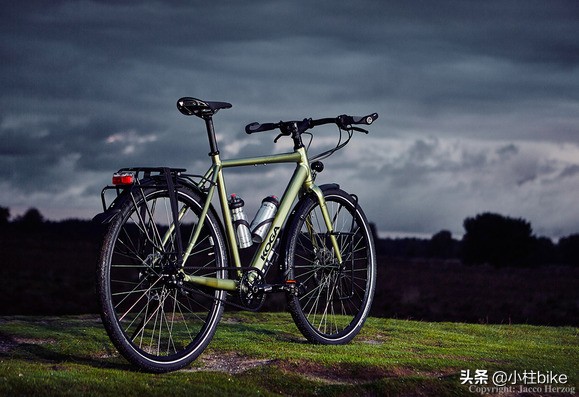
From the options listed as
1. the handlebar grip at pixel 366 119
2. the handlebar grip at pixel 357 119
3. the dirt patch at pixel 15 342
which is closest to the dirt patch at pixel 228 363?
the dirt patch at pixel 15 342

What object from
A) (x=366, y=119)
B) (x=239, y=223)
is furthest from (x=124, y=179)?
(x=366, y=119)

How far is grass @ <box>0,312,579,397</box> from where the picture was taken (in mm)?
7020

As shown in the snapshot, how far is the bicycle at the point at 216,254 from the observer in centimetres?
734

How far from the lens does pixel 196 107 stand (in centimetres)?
798

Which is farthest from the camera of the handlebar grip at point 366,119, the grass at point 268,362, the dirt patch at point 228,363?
the handlebar grip at point 366,119

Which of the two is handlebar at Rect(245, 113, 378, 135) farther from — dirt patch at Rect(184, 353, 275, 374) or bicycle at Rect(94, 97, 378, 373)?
dirt patch at Rect(184, 353, 275, 374)

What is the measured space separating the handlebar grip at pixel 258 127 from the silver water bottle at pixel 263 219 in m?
0.81

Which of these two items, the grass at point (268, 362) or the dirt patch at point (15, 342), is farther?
the dirt patch at point (15, 342)

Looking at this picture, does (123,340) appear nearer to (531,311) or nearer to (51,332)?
(51,332)

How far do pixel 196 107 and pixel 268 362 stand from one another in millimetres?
2790

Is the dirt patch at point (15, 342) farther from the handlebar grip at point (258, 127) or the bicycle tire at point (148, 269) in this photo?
the handlebar grip at point (258, 127)

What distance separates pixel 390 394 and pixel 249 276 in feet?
6.73

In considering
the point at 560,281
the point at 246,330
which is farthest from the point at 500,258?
the point at 246,330

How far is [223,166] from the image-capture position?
8.20 m
